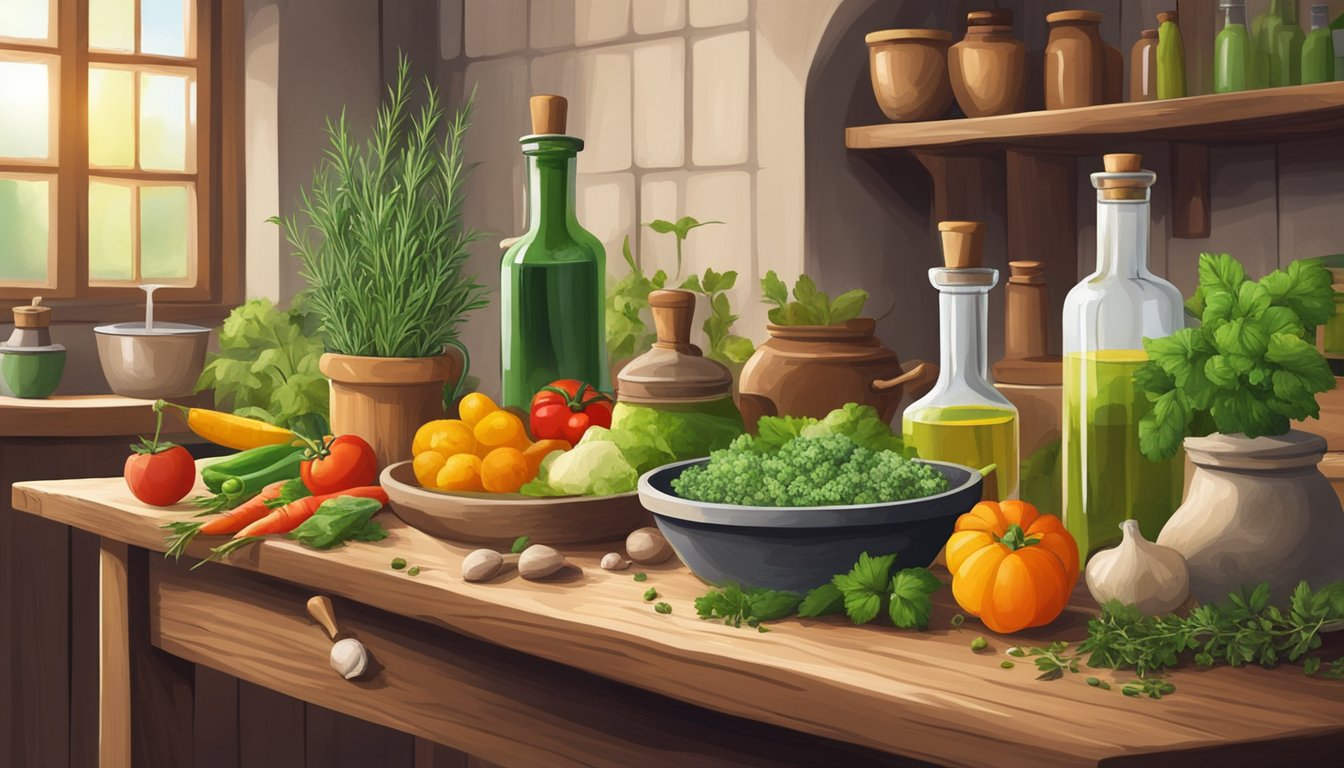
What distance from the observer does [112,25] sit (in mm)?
3555

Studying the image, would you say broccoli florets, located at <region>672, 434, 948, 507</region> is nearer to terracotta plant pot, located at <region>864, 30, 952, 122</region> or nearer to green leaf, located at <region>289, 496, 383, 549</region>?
green leaf, located at <region>289, 496, 383, 549</region>

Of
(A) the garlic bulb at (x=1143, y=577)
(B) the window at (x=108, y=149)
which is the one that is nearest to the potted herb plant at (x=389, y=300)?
(A) the garlic bulb at (x=1143, y=577)

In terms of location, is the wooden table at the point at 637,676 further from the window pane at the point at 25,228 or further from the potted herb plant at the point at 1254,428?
the window pane at the point at 25,228

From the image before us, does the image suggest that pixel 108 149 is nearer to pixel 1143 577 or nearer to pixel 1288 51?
pixel 1288 51

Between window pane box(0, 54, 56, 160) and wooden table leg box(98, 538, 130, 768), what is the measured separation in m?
1.96

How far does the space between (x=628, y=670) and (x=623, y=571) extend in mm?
266

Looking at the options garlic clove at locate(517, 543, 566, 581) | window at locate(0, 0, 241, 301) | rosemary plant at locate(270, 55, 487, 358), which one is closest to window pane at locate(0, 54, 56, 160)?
window at locate(0, 0, 241, 301)

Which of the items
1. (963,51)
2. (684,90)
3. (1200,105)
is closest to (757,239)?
(684,90)

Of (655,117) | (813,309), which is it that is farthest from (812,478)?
(655,117)

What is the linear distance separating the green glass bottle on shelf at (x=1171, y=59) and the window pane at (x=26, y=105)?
257 cm

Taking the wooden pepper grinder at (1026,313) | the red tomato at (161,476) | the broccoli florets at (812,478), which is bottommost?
the red tomato at (161,476)

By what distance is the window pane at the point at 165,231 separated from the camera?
359cm

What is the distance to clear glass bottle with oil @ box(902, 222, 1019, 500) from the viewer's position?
145cm

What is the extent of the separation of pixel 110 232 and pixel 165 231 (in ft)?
0.42
